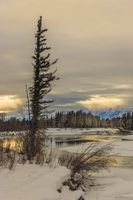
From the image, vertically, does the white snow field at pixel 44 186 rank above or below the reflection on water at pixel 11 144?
below

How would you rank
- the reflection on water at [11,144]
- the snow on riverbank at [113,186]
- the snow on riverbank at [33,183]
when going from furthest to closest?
the reflection on water at [11,144] → the snow on riverbank at [113,186] → the snow on riverbank at [33,183]

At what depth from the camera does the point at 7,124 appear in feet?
53.3

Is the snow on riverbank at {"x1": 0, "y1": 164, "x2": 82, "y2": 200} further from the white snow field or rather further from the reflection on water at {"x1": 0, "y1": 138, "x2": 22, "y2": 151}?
the reflection on water at {"x1": 0, "y1": 138, "x2": 22, "y2": 151}

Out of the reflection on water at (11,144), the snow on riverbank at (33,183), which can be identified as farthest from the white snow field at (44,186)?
the reflection on water at (11,144)

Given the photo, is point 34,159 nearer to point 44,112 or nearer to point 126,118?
point 44,112

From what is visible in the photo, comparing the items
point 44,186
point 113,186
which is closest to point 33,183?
point 44,186

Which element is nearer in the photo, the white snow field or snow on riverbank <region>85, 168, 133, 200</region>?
the white snow field

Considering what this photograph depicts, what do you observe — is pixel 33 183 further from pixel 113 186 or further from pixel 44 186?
pixel 113 186

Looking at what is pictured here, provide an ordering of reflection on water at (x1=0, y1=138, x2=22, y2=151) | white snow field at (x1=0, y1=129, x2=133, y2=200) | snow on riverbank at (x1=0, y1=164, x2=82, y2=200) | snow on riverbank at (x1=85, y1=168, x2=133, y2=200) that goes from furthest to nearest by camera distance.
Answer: reflection on water at (x1=0, y1=138, x2=22, y2=151) < snow on riverbank at (x1=85, y1=168, x2=133, y2=200) < white snow field at (x1=0, y1=129, x2=133, y2=200) < snow on riverbank at (x1=0, y1=164, x2=82, y2=200)

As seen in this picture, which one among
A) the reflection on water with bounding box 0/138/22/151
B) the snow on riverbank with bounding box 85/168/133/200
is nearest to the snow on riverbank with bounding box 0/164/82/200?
the snow on riverbank with bounding box 85/168/133/200

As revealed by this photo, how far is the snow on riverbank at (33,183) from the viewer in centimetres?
1218

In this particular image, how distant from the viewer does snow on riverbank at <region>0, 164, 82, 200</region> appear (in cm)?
1218

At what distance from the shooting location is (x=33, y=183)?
44.1 ft

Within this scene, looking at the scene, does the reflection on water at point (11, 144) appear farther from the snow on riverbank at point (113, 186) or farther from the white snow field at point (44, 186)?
the snow on riverbank at point (113, 186)
